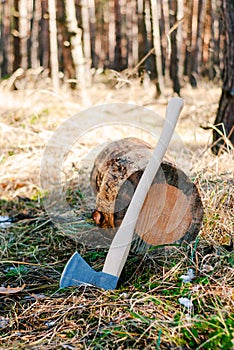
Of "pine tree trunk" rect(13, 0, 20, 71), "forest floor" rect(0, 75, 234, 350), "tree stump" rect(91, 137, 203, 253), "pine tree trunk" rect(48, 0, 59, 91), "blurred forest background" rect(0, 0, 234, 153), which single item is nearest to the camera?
"forest floor" rect(0, 75, 234, 350)

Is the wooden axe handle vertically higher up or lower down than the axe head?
higher up

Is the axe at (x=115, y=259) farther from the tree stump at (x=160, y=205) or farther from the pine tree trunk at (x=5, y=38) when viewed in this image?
the pine tree trunk at (x=5, y=38)

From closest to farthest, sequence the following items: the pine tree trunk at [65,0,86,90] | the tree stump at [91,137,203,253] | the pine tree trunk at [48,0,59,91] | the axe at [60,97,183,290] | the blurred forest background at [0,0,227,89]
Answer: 1. the axe at [60,97,183,290]
2. the tree stump at [91,137,203,253]
3. the pine tree trunk at [65,0,86,90]
4. the blurred forest background at [0,0,227,89]
5. the pine tree trunk at [48,0,59,91]

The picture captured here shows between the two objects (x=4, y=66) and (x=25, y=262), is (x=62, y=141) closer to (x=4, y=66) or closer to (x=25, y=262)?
(x=25, y=262)

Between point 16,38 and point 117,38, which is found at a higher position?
point 16,38

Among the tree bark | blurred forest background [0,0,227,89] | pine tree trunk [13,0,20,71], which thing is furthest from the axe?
pine tree trunk [13,0,20,71]

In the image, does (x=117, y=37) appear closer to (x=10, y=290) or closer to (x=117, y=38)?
(x=117, y=38)

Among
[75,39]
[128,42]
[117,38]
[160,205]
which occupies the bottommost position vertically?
[128,42]

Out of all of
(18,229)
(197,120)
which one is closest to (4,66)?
(197,120)

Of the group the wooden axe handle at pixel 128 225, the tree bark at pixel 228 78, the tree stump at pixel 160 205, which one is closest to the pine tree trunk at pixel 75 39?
the tree bark at pixel 228 78

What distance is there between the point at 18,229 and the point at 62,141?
1511 millimetres

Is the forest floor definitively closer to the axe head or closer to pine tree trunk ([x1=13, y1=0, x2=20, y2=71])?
the axe head

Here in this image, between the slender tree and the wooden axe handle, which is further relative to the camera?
the slender tree

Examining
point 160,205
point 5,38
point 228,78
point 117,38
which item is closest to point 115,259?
point 160,205
